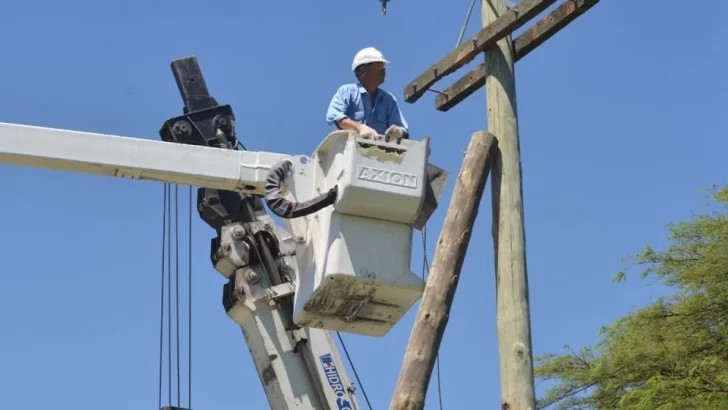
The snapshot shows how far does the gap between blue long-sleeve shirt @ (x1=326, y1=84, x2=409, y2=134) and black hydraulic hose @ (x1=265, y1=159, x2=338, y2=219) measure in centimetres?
45

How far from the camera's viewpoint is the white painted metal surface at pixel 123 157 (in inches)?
332

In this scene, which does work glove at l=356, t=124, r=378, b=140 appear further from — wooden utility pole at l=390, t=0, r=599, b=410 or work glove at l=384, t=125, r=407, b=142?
wooden utility pole at l=390, t=0, r=599, b=410

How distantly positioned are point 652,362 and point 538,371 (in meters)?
2.00

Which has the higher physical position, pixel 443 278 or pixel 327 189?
pixel 327 189

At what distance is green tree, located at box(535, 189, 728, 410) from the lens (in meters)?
16.5

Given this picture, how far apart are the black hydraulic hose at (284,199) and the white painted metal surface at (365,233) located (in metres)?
0.08

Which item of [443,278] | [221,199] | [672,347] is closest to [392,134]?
[443,278]

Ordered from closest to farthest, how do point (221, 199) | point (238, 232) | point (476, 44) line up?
point (476, 44) → point (238, 232) → point (221, 199)

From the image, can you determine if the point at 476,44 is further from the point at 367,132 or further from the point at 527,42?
the point at 367,132

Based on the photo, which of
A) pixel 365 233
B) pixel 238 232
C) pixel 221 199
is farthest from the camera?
pixel 221 199

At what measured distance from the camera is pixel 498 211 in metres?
8.41

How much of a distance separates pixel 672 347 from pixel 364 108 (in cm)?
983

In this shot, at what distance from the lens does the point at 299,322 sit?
8195 mm

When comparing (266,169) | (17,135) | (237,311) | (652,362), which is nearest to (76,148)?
(17,135)
